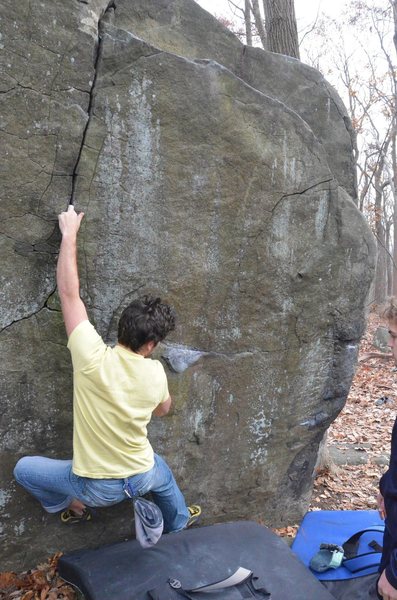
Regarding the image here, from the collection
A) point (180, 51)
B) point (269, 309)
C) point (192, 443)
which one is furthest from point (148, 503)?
point (180, 51)

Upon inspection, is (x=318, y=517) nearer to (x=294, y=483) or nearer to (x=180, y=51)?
(x=294, y=483)

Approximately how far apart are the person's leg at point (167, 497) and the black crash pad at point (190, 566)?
9cm

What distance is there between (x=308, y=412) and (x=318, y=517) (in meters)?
0.79

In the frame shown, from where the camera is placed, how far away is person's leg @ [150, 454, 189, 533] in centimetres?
313

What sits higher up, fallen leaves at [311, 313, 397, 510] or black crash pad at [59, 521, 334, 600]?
black crash pad at [59, 521, 334, 600]

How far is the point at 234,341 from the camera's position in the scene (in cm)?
379

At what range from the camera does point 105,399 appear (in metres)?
2.76

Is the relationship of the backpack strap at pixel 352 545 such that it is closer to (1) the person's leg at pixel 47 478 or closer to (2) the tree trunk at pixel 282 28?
(1) the person's leg at pixel 47 478

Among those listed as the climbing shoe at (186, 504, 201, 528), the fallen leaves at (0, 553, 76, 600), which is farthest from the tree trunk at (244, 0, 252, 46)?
the fallen leaves at (0, 553, 76, 600)

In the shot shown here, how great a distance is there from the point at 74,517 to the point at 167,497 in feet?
2.11

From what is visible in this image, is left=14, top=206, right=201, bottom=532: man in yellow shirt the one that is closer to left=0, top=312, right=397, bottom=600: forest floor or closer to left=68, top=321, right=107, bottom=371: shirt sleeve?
left=68, top=321, right=107, bottom=371: shirt sleeve

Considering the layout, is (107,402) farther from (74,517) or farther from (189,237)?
(189,237)

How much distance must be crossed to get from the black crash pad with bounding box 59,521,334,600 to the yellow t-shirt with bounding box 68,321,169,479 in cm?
54

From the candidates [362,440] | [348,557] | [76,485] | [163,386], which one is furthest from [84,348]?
[362,440]
